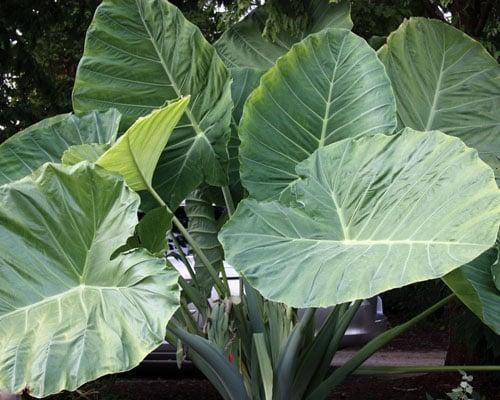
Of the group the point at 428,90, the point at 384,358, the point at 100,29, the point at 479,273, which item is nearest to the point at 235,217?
the point at 479,273

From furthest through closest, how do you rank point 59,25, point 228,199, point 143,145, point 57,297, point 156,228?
1. point 59,25
2. point 228,199
3. point 156,228
4. point 143,145
5. point 57,297

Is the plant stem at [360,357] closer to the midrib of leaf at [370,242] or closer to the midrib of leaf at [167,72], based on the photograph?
the midrib of leaf at [370,242]

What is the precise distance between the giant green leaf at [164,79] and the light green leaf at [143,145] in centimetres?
43

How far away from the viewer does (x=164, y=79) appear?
3.31m

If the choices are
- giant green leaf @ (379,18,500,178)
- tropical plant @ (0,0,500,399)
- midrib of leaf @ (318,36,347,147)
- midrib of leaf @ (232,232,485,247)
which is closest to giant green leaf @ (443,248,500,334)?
tropical plant @ (0,0,500,399)

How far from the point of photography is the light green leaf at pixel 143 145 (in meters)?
2.49

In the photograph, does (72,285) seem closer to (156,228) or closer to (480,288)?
(156,228)

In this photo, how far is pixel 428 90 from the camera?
3502 millimetres

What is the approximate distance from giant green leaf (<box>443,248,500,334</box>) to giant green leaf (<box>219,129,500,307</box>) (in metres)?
0.23

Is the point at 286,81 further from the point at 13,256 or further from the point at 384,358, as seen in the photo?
the point at 384,358

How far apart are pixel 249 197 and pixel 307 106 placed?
1.44 ft

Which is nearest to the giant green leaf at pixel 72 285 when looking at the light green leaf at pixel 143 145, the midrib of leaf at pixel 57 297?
the midrib of leaf at pixel 57 297

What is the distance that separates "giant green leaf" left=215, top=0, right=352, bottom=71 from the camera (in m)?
3.94

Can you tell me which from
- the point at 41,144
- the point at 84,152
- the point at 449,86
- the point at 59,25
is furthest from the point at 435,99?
the point at 59,25
